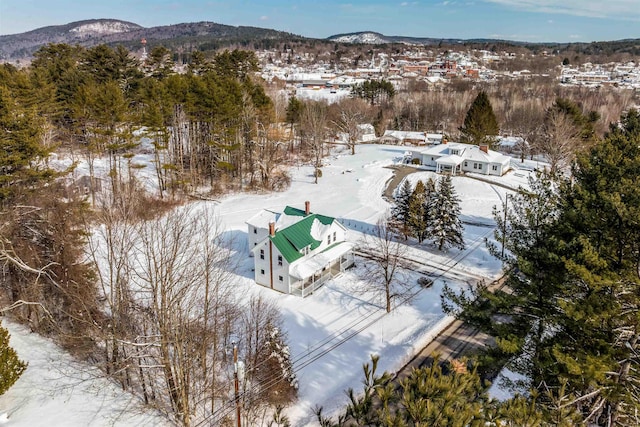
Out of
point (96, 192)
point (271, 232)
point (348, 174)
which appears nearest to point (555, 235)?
point (271, 232)

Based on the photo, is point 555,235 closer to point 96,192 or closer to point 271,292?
point 271,292

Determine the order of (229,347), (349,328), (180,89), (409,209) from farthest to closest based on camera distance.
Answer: (180,89), (409,209), (349,328), (229,347)

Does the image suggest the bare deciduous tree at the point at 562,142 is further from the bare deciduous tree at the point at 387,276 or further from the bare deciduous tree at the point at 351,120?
the bare deciduous tree at the point at 351,120

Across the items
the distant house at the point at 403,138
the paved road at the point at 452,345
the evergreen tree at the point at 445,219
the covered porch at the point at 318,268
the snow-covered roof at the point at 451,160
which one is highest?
the distant house at the point at 403,138

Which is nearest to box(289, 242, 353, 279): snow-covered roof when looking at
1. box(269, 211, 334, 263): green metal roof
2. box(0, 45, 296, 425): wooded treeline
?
box(269, 211, 334, 263): green metal roof

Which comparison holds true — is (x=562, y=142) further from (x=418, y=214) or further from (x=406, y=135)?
(x=406, y=135)

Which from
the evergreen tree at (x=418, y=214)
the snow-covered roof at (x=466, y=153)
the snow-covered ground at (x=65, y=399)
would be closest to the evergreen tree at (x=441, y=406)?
the snow-covered ground at (x=65, y=399)

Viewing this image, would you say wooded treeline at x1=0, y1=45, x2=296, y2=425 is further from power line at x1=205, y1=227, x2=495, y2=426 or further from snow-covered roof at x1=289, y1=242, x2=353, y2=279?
snow-covered roof at x1=289, y1=242, x2=353, y2=279
